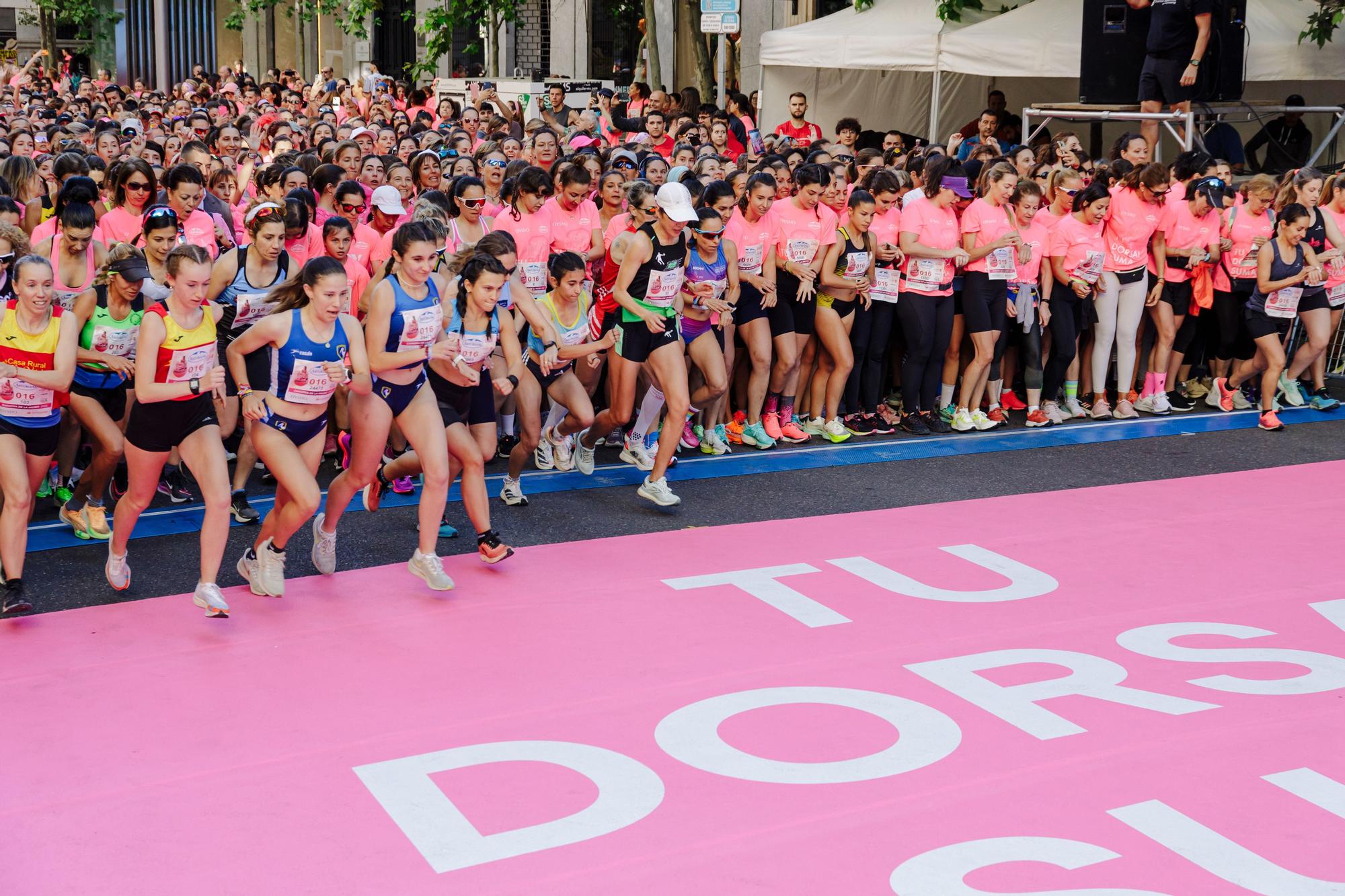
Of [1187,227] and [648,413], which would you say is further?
[1187,227]

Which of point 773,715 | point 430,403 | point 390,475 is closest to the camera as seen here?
point 773,715

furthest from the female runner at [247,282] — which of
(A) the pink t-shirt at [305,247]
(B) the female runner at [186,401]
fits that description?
(B) the female runner at [186,401]

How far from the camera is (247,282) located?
307 inches

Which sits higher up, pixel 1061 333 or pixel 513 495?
pixel 1061 333

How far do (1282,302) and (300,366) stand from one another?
7.32m

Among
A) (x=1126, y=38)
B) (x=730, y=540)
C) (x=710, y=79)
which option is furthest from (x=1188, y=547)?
(x=710, y=79)

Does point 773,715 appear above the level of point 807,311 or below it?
below

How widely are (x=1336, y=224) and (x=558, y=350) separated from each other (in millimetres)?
6289

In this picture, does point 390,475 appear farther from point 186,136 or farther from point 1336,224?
point 186,136

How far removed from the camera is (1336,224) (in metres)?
11.0

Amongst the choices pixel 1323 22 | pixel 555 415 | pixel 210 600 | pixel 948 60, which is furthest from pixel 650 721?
pixel 1323 22

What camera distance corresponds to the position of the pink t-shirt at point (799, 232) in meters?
9.53

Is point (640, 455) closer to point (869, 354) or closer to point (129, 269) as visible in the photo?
point (869, 354)

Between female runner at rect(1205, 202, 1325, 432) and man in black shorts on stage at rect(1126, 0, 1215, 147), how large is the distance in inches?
137
